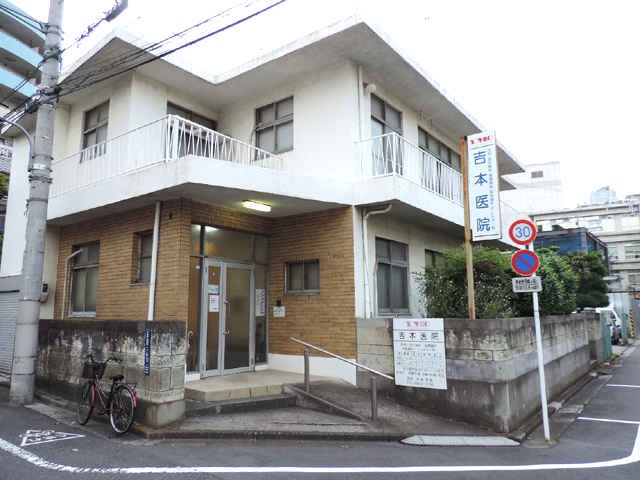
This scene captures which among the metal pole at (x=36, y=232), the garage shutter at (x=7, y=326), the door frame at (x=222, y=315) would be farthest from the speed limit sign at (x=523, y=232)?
the garage shutter at (x=7, y=326)

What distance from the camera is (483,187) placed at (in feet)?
26.0

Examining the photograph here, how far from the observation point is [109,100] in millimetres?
10828

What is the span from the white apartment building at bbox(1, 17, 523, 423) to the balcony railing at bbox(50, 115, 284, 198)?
5 cm

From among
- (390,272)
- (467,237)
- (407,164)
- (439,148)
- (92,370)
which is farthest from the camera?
(439,148)

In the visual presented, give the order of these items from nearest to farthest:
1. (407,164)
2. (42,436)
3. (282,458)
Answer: (282,458) < (42,436) < (407,164)

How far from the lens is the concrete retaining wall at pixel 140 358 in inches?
248

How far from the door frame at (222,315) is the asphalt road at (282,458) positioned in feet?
7.85

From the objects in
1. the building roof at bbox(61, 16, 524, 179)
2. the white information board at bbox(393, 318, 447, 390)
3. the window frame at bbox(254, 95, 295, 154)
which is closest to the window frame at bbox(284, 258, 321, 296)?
the white information board at bbox(393, 318, 447, 390)

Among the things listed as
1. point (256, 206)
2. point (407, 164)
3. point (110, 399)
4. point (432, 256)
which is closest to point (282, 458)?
point (110, 399)

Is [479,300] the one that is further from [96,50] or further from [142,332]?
[96,50]

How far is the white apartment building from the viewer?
8.56 metres

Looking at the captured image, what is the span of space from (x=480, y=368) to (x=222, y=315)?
5.01m

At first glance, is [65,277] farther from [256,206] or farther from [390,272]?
A: [390,272]

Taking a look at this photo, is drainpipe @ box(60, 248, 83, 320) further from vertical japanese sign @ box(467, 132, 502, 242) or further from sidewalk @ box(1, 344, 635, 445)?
vertical japanese sign @ box(467, 132, 502, 242)
